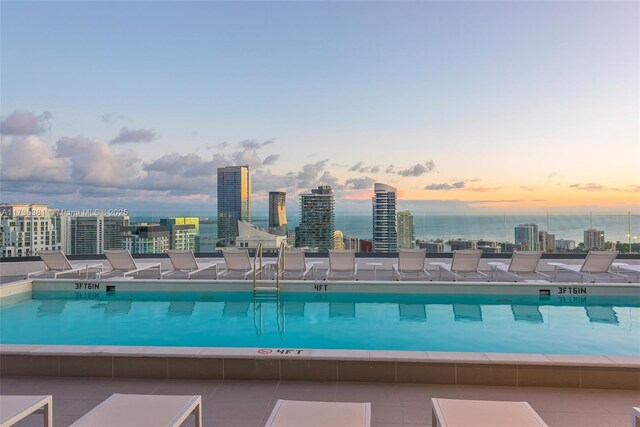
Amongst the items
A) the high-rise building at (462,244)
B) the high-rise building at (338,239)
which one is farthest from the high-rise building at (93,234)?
the high-rise building at (462,244)

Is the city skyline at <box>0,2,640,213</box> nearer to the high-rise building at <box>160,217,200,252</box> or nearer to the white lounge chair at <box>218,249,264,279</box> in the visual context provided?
the high-rise building at <box>160,217,200,252</box>

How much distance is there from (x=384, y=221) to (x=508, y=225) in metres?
3.45

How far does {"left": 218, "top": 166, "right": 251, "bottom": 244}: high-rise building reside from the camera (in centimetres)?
1259

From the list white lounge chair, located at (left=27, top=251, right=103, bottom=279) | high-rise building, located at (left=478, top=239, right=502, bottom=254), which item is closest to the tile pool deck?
white lounge chair, located at (left=27, top=251, right=103, bottom=279)

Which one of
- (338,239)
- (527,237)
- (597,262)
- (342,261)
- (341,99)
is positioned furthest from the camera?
(341,99)

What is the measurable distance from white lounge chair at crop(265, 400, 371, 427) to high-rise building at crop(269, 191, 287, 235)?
9.66 meters

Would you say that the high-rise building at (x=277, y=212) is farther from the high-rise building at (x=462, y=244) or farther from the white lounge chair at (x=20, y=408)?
the white lounge chair at (x=20, y=408)

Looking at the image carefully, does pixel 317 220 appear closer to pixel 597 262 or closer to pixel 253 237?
pixel 253 237

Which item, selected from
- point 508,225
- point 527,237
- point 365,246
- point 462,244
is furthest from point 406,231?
point 527,237

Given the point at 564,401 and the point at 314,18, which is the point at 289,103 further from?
the point at 564,401

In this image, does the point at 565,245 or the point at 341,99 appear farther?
the point at 341,99

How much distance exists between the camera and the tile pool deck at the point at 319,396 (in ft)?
9.07

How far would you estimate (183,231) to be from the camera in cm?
1188

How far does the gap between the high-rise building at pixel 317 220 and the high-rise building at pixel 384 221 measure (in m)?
1.31
